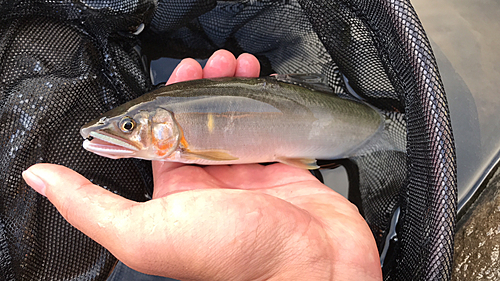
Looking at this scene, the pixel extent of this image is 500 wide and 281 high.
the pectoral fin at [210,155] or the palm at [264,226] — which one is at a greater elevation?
the palm at [264,226]

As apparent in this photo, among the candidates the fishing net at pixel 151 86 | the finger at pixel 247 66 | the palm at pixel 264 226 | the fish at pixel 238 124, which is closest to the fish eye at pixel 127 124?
the fish at pixel 238 124

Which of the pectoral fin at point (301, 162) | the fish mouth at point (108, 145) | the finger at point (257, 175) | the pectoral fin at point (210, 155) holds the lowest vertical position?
the finger at point (257, 175)

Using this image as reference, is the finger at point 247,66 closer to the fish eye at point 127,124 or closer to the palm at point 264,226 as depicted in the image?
Result: the fish eye at point 127,124

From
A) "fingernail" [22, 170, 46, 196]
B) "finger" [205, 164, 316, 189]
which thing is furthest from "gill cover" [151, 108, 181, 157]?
"fingernail" [22, 170, 46, 196]

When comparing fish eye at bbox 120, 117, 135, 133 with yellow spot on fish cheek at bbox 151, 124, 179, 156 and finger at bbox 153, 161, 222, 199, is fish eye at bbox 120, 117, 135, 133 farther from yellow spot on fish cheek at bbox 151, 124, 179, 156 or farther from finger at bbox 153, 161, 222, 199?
finger at bbox 153, 161, 222, 199

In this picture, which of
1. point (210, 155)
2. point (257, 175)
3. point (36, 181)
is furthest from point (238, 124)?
point (36, 181)

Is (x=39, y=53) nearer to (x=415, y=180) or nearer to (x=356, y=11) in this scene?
(x=356, y=11)
